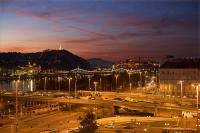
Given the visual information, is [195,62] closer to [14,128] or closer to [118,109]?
[118,109]

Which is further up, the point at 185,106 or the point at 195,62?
the point at 195,62

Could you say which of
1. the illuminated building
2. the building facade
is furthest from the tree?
the illuminated building

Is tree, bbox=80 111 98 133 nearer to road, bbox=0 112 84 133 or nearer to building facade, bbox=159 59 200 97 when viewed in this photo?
road, bbox=0 112 84 133

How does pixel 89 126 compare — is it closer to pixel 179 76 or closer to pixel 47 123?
pixel 47 123

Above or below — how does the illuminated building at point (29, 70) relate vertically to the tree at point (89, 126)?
above

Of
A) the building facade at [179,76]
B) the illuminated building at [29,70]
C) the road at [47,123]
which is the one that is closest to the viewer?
the road at [47,123]

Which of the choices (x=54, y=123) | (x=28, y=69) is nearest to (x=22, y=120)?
(x=54, y=123)

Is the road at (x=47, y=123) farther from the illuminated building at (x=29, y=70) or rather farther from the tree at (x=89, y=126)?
the illuminated building at (x=29, y=70)

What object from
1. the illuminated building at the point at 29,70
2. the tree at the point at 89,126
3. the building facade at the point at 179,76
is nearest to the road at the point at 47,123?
the tree at the point at 89,126
